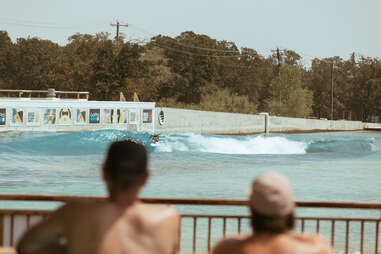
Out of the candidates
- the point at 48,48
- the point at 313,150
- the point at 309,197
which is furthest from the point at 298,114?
the point at 309,197

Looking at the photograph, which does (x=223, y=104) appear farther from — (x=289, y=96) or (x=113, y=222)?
(x=113, y=222)

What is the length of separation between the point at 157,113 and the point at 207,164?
696 inches

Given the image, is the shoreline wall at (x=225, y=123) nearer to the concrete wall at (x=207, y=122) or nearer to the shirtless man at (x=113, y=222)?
the concrete wall at (x=207, y=122)

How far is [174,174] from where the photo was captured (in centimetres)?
3562

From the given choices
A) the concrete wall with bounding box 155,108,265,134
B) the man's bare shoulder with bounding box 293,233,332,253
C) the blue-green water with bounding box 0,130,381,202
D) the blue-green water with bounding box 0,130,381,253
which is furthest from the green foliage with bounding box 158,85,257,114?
the man's bare shoulder with bounding box 293,233,332,253

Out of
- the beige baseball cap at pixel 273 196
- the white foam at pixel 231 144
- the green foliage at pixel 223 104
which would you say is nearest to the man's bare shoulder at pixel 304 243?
the beige baseball cap at pixel 273 196

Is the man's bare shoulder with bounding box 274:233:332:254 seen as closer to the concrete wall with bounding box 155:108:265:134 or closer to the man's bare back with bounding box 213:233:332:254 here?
the man's bare back with bounding box 213:233:332:254

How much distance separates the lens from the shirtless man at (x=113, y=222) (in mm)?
2605

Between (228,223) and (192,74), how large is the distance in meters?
71.1

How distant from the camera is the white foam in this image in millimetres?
55250

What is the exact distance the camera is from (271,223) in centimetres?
248

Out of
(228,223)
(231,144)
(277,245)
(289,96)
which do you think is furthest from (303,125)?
(277,245)

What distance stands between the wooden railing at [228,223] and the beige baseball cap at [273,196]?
0.89 m

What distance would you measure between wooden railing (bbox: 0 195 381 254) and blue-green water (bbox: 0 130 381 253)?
1.73 ft
